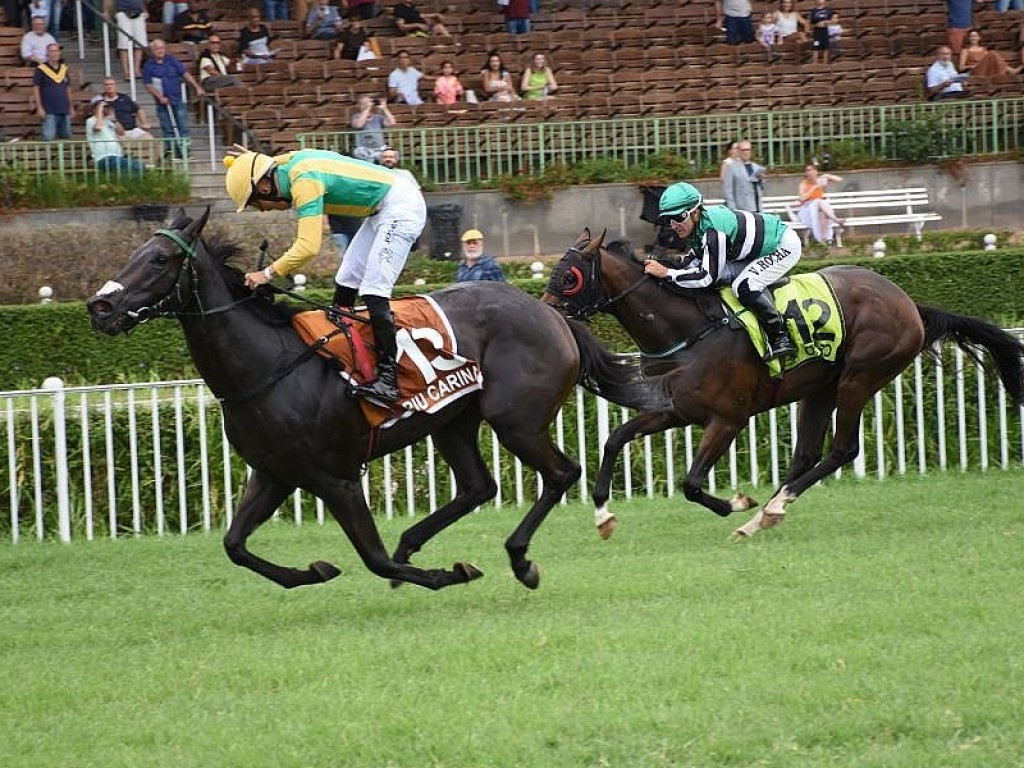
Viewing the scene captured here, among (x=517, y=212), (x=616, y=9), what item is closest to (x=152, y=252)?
(x=517, y=212)

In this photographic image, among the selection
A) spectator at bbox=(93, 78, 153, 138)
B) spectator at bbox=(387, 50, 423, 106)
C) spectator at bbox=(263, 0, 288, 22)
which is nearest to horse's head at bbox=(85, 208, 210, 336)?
spectator at bbox=(93, 78, 153, 138)

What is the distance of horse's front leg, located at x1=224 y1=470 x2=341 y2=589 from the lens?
814 centimetres

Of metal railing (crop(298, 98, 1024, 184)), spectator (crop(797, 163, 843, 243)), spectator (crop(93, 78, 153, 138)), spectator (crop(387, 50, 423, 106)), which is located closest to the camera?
spectator (crop(93, 78, 153, 138))

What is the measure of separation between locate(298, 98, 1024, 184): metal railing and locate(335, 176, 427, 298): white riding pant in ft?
39.7

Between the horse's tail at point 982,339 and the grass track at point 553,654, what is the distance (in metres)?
1.45

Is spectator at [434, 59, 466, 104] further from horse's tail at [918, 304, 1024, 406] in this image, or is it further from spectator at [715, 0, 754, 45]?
horse's tail at [918, 304, 1024, 406]

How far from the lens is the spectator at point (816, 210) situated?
67.1 feet

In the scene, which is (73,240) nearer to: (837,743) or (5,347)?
(5,347)

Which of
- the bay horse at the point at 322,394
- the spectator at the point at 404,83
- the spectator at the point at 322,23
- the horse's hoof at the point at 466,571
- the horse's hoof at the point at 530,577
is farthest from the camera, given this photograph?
the spectator at the point at 322,23

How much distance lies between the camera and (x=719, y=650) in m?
6.86

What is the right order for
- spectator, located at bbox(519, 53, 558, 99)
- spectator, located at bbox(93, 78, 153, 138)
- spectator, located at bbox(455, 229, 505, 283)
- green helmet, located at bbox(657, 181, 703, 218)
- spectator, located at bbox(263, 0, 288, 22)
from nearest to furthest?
green helmet, located at bbox(657, 181, 703, 218) < spectator, located at bbox(455, 229, 505, 283) < spectator, located at bbox(93, 78, 153, 138) < spectator, located at bbox(519, 53, 558, 99) < spectator, located at bbox(263, 0, 288, 22)

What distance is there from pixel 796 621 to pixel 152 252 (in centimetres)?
320

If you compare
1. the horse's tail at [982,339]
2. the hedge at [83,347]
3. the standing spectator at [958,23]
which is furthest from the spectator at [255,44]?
the horse's tail at [982,339]

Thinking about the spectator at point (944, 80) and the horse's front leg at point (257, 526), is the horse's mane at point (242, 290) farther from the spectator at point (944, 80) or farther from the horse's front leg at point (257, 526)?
the spectator at point (944, 80)
